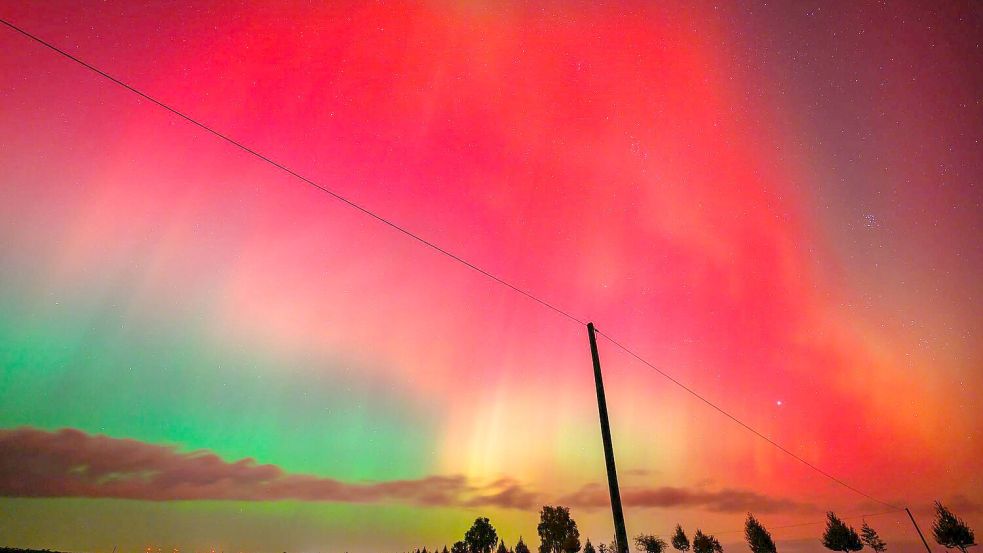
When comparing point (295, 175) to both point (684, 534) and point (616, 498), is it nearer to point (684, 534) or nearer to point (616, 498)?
point (616, 498)

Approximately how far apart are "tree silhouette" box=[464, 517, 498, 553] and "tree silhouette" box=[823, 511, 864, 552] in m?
92.0

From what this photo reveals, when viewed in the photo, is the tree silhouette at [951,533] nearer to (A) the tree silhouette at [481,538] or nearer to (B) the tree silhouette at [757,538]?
(B) the tree silhouette at [757,538]

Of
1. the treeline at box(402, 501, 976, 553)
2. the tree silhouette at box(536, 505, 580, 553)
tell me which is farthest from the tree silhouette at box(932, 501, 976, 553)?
the tree silhouette at box(536, 505, 580, 553)

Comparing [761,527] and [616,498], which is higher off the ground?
[616,498]

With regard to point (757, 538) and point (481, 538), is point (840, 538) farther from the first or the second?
point (481, 538)

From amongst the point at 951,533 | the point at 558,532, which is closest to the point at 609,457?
the point at 951,533

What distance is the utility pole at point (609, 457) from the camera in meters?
12.0

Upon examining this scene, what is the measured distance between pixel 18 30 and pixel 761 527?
4827 inches

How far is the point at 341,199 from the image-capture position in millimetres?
14586

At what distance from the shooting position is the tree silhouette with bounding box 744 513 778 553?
279 feet

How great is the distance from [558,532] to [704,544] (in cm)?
4079

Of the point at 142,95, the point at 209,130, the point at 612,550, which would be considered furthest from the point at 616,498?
the point at 612,550

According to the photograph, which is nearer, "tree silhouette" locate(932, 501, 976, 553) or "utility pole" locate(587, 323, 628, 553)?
"utility pole" locate(587, 323, 628, 553)

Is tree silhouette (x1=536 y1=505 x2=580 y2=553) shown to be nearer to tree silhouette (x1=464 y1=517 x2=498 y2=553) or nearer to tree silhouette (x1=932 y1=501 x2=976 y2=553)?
tree silhouette (x1=464 y1=517 x2=498 y2=553)
